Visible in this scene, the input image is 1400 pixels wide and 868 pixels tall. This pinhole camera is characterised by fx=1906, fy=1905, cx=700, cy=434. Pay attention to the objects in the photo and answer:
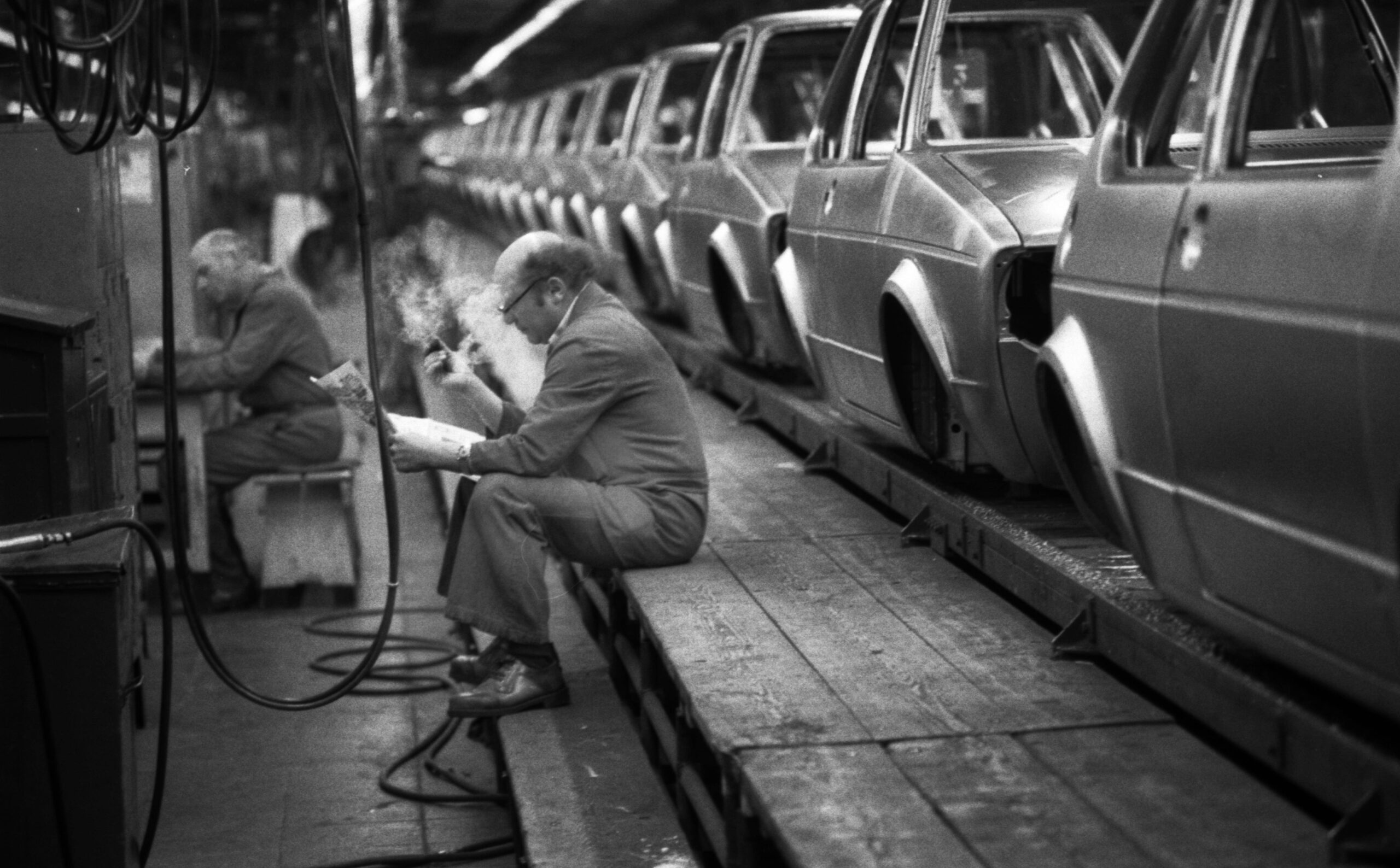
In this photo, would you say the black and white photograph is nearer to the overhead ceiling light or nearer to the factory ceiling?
the factory ceiling

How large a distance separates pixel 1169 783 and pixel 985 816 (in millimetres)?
361

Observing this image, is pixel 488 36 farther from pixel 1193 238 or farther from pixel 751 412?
pixel 1193 238

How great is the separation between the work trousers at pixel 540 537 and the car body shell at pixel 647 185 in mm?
5174

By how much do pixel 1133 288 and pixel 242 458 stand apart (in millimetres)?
5483

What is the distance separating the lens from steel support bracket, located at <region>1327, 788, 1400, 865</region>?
2.84 metres

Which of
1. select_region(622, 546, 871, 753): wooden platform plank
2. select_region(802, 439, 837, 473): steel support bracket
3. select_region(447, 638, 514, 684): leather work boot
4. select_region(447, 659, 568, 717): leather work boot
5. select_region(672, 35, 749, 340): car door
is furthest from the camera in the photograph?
select_region(672, 35, 749, 340): car door

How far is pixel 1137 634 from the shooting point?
13.1 feet

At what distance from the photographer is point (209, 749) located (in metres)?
6.41

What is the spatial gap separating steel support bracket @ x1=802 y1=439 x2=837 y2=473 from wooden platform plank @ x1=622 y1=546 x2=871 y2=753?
1609 mm

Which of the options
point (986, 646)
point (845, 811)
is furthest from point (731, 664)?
point (845, 811)

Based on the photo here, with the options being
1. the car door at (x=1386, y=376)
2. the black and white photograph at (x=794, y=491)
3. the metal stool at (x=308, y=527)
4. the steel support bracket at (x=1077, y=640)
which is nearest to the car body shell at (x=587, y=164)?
the black and white photograph at (x=794, y=491)

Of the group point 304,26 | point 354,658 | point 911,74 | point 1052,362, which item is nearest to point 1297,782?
point 1052,362

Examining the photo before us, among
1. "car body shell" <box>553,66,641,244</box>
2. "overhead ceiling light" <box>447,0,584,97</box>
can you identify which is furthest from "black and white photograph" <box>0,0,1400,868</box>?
"overhead ceiling light" <box>447,0,584,97</box>

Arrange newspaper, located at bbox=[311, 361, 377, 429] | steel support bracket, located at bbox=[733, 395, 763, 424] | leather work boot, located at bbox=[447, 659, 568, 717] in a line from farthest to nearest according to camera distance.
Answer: steel support bracket, located at bbox=[733, 395, 763, 424]
leather work boot, located at bbox=[447, 659, 568, 717]
newspaper, located at bbox=[311, 361, 377, 429]
